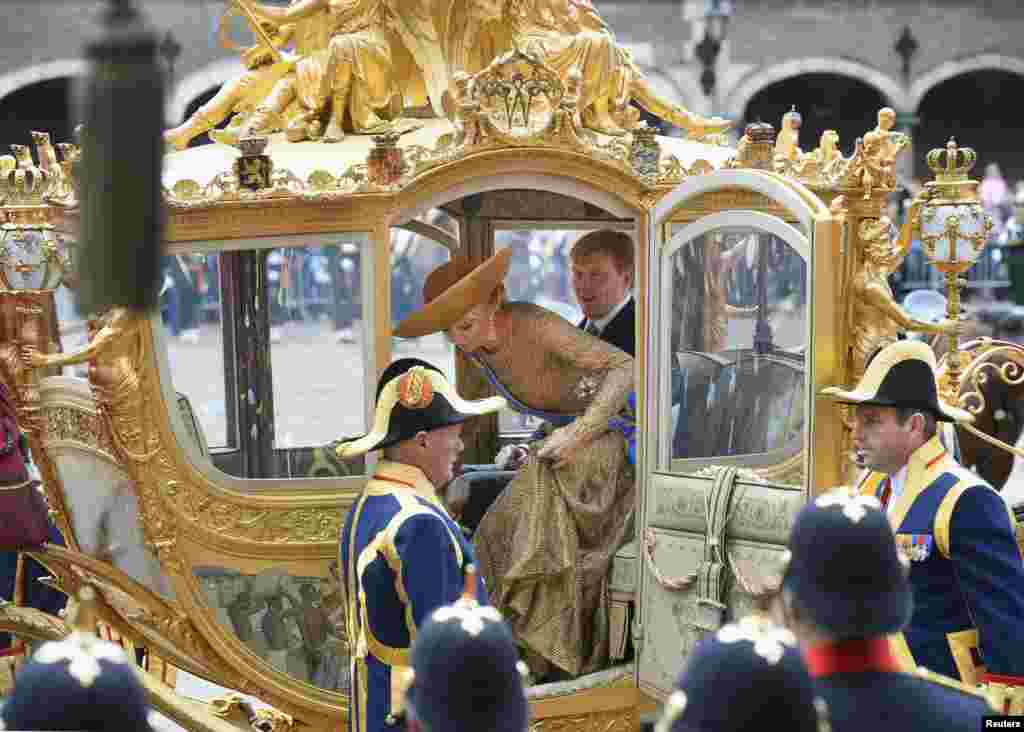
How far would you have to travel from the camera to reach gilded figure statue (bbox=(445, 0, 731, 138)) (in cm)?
586

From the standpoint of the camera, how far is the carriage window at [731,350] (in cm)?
551

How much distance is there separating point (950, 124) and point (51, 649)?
3365 cm

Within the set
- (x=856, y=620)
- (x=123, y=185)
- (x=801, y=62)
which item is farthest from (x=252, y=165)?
(x=801, y=62)

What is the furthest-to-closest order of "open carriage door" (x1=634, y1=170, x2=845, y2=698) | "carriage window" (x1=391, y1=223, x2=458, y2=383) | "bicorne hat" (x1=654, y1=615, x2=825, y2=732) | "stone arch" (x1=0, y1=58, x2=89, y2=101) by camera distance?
1. "stone arch" (x1=0, y1=58, x2=89, y2=101)
2. "carriage window" (x1=391, y1=223, x2=458, y2=383)
3. "open carriage door" (x1=634, y1=170, x2=845, y2=698)
4. "bicorne hat" (x1=654, y1=615, x2=825, y2=732)

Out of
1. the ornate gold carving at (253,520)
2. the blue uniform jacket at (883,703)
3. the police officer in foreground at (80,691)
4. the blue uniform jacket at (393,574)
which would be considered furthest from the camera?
the ornate gold carving at (253,520)

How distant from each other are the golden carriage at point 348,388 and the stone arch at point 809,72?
26868 millimetres

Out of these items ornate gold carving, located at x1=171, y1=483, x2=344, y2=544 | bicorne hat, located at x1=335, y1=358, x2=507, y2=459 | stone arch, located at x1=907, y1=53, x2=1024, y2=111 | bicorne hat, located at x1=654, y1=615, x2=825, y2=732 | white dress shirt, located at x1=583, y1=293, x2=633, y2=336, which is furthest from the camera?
stone arch, located at x1=907, y1=53, x2=1024, y2=111

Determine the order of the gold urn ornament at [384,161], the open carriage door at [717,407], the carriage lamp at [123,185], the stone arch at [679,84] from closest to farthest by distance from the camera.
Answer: the carriage lamp at [123,185]
the open carriage door at [717,407]
the gold urn ornament at [384,161]
the stone arch at [679,84]

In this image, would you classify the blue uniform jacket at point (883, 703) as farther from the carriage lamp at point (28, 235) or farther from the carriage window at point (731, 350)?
the carriage lamp at point (28, 235)

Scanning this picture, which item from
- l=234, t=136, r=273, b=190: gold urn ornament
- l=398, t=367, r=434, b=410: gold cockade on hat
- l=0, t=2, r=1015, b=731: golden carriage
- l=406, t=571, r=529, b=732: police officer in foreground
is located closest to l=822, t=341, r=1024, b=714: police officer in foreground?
l=0, t=2, r=1015, b=731: golden carriage

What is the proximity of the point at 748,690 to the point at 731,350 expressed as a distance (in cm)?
301

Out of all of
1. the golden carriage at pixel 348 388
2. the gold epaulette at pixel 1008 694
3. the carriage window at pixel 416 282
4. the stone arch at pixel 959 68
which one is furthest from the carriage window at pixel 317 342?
the stone arch at pixel 959 68

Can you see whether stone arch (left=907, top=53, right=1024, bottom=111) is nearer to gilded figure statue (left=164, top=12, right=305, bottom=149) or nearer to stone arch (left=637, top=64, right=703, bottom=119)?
stone arch (left=637, top=64, right=703, bottom=119)

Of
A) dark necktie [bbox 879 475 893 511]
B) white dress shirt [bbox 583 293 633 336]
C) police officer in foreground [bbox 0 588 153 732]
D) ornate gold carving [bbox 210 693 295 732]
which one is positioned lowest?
ornate gold carving [bbox 210 693 295 732]
